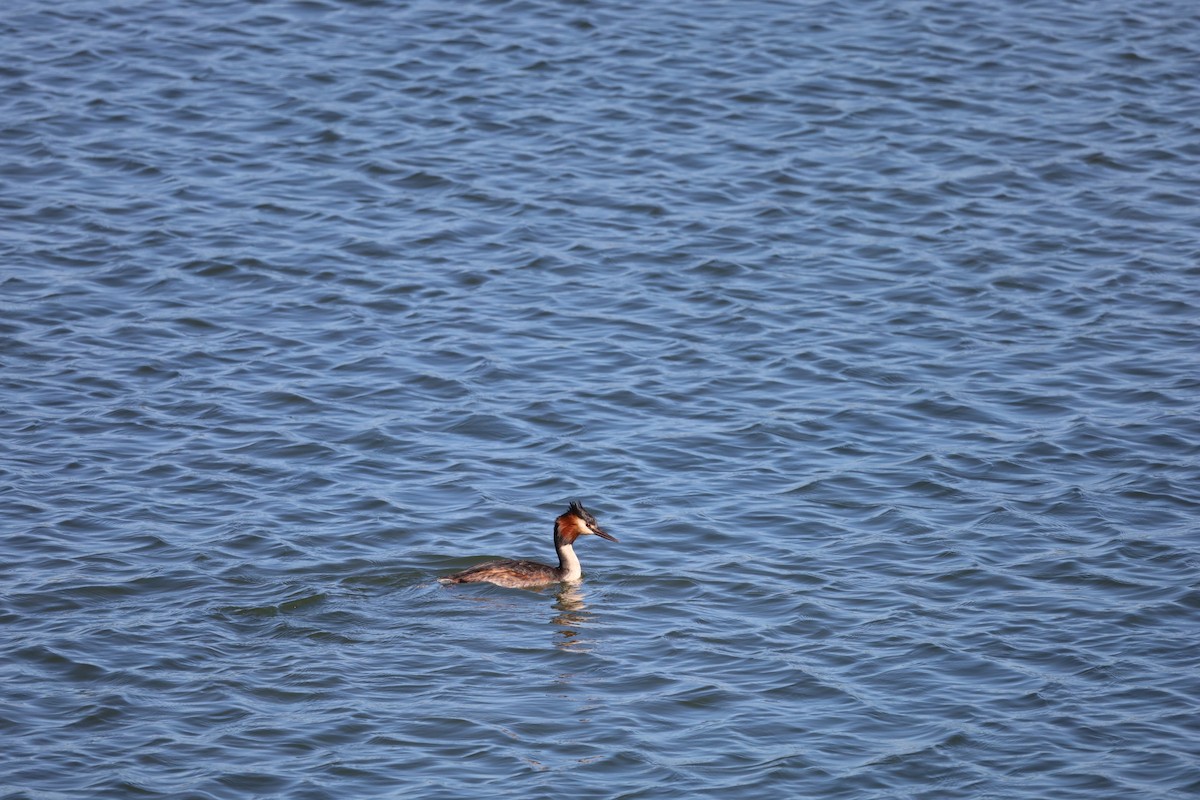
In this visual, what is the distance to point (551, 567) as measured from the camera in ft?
43.9

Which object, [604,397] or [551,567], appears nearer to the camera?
[551,567]

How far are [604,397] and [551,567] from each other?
3.00 metres

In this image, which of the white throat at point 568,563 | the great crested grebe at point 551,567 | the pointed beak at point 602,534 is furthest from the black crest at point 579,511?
the white throat at point 568,563

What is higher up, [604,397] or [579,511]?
[579,511]

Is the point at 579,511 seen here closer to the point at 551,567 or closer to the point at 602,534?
the point at 602,534

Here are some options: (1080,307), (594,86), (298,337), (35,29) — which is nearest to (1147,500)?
(1080,307)

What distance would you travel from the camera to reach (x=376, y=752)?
10641 millimetres

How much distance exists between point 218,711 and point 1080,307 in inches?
420

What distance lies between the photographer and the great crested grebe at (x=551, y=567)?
42.4 feet

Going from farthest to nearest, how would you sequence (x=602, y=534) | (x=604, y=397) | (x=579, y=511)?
(x=604, y=397) → (x=602, y=534) → (x=579, y=511)

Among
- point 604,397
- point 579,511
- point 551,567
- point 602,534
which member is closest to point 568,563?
point 551,567

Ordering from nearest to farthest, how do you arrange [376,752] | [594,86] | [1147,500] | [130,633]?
[376,752] < [130,633] < [1147,500] < [594,86]

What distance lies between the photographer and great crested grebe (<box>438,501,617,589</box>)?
12.9 m

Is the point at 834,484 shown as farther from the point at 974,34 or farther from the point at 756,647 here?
the point at 974,34
